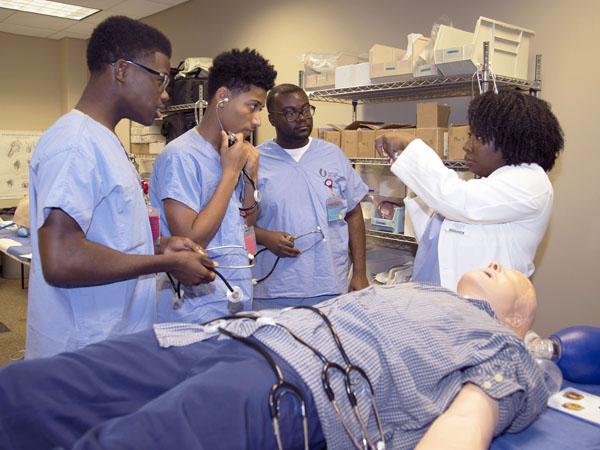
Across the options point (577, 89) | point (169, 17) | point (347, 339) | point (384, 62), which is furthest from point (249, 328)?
point (169, 17)

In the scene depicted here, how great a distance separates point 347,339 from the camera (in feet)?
3.62

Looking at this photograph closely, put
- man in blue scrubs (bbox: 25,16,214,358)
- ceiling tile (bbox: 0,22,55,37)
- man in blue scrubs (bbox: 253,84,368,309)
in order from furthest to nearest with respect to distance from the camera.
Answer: ceiling tile (bbox: 0,22,55,37)
man in blue scrubs (bbox: 253,84,368,309)
man in blue scrubs (bbox: 25,16,214,358)

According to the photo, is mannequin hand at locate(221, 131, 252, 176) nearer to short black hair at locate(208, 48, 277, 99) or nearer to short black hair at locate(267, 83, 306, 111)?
short black hair at locate(208, 48, 277, 99)

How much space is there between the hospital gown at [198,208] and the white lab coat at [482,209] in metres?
0.63

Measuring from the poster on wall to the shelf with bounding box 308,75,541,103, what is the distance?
4663mm

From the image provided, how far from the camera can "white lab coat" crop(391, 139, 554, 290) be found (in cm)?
165

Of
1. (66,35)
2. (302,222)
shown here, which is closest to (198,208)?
(302,222)

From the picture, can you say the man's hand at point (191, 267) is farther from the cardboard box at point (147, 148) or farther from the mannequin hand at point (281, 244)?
the cardboard box at point (147, 148)

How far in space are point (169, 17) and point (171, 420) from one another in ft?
18.1

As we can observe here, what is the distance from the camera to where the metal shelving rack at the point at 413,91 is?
2538mm

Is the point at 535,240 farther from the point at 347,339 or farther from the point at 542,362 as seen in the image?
the point at 347,339

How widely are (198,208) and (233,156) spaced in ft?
0.67

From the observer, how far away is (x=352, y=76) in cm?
301

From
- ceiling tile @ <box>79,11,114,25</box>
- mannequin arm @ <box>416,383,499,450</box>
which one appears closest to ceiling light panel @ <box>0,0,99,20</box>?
ceiling tile @ <box>79,11,114,25</box>
